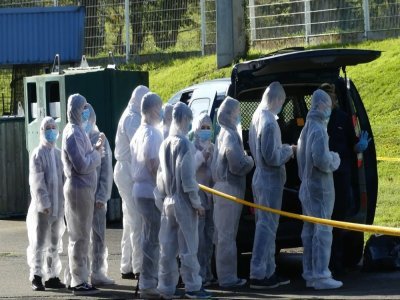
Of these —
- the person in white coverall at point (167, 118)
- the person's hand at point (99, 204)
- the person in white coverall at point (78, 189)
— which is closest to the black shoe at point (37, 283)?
the person in white coverall at point (78, 189)

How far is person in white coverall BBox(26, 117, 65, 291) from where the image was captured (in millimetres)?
12125

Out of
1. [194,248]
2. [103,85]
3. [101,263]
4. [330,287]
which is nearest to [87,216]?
[101,263]

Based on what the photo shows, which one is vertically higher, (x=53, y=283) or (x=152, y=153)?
(x=152, y=153)

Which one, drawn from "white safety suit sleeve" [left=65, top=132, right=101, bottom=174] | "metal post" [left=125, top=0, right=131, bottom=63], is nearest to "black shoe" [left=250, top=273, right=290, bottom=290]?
"white safety suit sleeve" [left=65, top=132, right=101, bottom=174]

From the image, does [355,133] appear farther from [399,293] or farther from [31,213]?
[31,213]

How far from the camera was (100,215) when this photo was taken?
12.4 metres

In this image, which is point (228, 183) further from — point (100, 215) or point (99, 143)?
point (100, 215)

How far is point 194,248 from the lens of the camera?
10906mm

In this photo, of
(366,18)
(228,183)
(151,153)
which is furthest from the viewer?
(366,18)

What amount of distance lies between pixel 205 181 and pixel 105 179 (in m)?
1.09

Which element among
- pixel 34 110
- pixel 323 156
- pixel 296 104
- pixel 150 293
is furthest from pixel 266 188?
pixel 34 110

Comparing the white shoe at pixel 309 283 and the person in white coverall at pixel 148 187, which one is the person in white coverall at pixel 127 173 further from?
the white shoe at pixel 309 283

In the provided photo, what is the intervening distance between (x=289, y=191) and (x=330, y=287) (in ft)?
4.72

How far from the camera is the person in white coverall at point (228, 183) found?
11.5 meters
